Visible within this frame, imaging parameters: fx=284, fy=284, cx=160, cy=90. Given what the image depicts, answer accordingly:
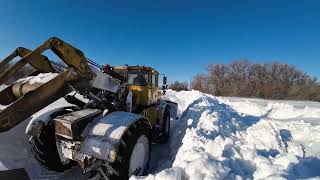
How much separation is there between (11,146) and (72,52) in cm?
289

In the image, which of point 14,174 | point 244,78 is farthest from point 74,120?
point 244,78

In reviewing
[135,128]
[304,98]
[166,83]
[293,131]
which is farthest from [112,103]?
[304,98]

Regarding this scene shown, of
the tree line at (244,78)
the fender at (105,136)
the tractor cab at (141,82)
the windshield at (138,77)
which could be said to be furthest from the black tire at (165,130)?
the tree line at (244,78)

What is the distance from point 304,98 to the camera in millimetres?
36594

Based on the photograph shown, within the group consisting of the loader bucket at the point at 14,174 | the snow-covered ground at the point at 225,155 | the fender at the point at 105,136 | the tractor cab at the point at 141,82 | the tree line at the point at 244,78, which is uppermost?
the tree line at the point at 244,78

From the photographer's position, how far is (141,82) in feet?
24.9

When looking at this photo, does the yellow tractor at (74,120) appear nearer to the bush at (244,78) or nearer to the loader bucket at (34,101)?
the loader bucket at (34,101)

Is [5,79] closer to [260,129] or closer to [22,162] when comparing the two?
[22,162]

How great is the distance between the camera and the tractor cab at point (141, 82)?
7.28 metres

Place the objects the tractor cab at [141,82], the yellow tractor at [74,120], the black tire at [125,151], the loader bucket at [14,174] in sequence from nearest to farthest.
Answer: the yellow tractor at [74,120] < the black tire at [125,151] < the loader bucket at [14,174] < the tractor cab at [141,82]

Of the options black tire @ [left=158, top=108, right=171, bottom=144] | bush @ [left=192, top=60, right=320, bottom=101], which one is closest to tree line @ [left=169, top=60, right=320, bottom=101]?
bush @ [left=192, top=60, right=320, bottom=101]

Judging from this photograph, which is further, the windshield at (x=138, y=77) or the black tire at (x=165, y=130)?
the black tire at (x=165, y=130)

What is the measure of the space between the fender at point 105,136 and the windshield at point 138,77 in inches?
121

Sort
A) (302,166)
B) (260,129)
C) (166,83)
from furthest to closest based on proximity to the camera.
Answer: (166,83) → (260,129) → (302,166)
